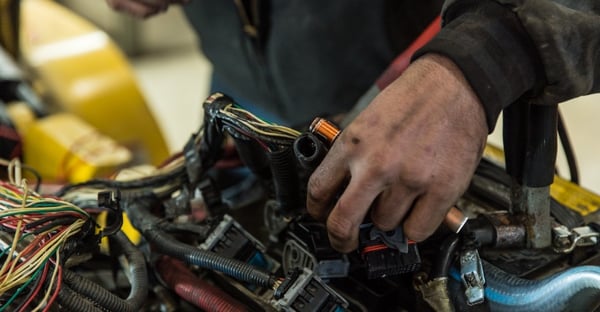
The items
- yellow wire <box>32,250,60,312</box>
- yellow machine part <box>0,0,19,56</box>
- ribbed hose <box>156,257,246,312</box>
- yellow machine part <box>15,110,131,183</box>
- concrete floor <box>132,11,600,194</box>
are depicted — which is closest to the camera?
yellow wire <box>32,250,60,312</box>

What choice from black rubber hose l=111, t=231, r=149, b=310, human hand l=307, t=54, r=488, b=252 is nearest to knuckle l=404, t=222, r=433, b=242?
human hand l=307, t=54, r=488, b=252

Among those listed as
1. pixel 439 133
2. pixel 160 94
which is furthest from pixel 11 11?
pixel 160 94

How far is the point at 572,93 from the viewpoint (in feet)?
2.24

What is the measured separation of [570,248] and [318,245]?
0.27 meters

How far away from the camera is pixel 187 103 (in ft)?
8.99

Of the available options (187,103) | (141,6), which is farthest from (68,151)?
(187,103)

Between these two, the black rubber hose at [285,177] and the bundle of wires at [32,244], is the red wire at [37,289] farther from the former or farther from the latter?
the black rubber hose at [285,177]

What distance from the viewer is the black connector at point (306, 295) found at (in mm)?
692

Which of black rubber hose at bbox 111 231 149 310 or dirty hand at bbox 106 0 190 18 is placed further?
dirty hand at bbox 106 0 190 18

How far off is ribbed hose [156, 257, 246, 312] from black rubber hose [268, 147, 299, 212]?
119mm

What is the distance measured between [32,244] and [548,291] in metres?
0.50

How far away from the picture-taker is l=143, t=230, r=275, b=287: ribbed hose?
2.37ft

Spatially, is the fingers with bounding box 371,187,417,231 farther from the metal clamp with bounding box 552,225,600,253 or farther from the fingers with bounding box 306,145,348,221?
the metal clamp with bounding box 552,225,600,253

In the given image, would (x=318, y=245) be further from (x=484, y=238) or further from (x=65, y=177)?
(x=65, y=177)
